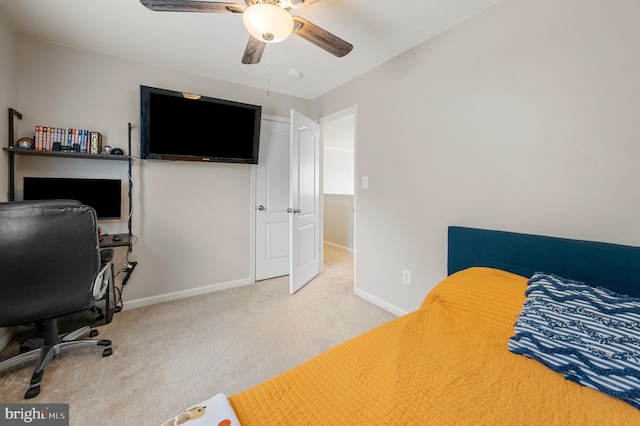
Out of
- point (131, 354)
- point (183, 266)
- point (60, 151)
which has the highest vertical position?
point (60, 151)

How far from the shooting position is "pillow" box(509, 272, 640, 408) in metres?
0.83

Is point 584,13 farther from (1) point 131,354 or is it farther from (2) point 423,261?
(1) point 131,354

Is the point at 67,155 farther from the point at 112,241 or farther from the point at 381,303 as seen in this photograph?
the point at 381,303

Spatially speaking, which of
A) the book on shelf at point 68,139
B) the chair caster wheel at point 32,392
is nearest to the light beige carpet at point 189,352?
the chair caster wheel at point 32,392

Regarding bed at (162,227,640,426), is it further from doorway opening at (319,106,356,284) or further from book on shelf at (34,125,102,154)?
doorway opening at (319,106,356,284)

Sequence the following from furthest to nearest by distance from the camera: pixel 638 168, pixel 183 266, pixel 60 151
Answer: pixel 183 266
pixel 60 151
pixel 638 168

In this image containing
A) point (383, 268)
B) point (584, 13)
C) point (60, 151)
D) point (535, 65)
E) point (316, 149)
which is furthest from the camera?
point (316, 149)

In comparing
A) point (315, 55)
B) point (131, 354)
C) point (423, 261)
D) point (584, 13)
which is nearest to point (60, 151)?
point (131, 354)

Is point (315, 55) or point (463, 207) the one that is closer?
point (463, 207)

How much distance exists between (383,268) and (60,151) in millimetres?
2997

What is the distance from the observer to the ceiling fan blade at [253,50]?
1688 mm

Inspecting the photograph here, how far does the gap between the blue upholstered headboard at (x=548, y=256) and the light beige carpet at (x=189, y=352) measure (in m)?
1.07

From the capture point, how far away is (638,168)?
130cm

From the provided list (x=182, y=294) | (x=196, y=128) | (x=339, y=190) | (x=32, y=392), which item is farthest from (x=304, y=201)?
(x=339, y=190)
